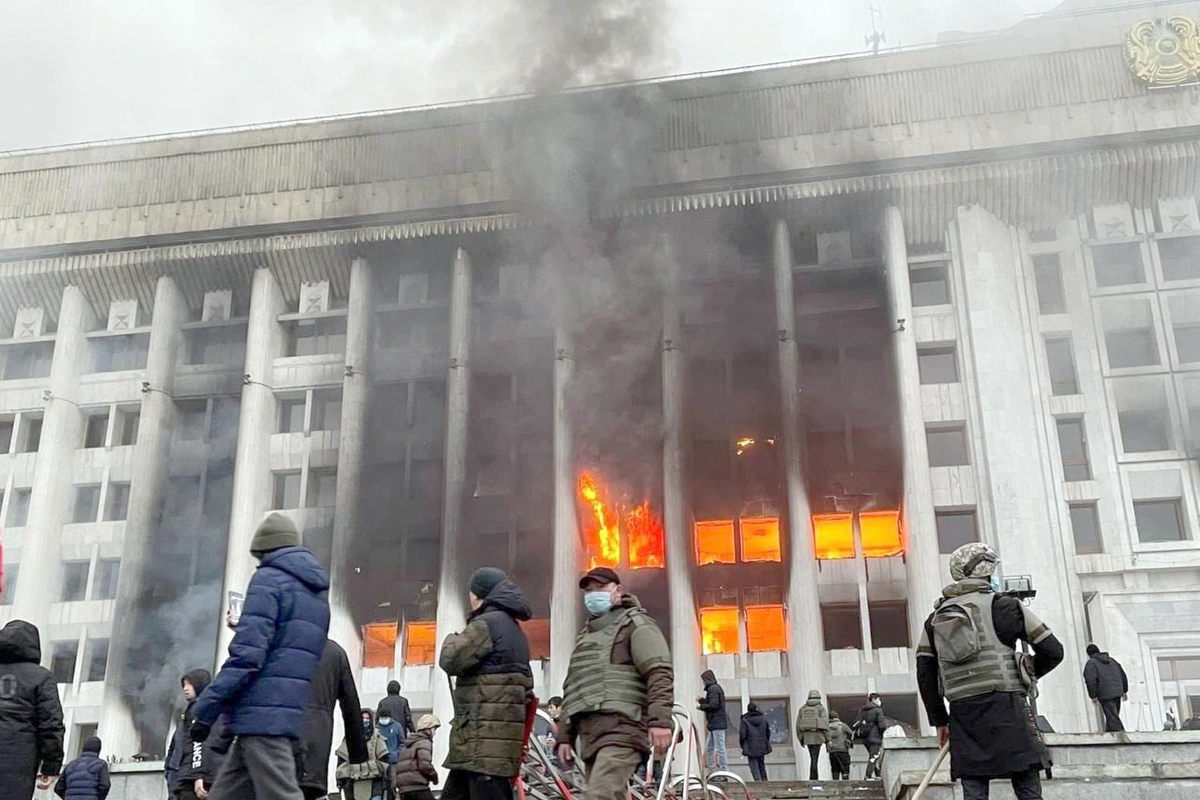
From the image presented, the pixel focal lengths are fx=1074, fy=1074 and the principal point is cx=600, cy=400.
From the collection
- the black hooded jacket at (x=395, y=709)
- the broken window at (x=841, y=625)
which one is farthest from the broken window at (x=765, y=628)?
the black hooded jacket at (x=395, y=709)

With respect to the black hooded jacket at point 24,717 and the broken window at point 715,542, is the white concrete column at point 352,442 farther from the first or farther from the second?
the black hooded jacket at point 24,717

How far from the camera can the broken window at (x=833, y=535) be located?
30.7 m

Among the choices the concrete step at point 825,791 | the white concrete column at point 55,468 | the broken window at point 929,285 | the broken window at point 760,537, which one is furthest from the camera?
the white concrete column at point 55,468

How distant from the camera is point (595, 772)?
5660 mm

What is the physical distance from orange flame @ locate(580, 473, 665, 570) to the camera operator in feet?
83.3

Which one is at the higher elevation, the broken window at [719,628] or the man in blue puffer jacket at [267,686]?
the broken window at [719,628]

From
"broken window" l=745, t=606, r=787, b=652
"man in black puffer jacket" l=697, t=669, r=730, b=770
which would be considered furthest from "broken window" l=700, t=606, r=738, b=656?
"man in black puffer jacket" l=697, t=669, r=730, b=770

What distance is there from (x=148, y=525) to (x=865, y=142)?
24777 mm

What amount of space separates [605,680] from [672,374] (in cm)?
2595

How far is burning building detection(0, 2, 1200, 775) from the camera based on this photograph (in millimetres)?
29609

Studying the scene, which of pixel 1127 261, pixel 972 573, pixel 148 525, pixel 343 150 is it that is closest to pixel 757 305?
pixel 1127 261

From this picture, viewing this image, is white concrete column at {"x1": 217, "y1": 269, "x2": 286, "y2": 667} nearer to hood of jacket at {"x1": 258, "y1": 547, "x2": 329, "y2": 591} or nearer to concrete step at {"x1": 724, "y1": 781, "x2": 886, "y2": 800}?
concrete step at {"x1": 724, "y1": 781, "x2": 886, "y2": 800}

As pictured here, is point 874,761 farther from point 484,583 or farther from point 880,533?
point 880,533

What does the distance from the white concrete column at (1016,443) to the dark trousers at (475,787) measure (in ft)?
78.5
